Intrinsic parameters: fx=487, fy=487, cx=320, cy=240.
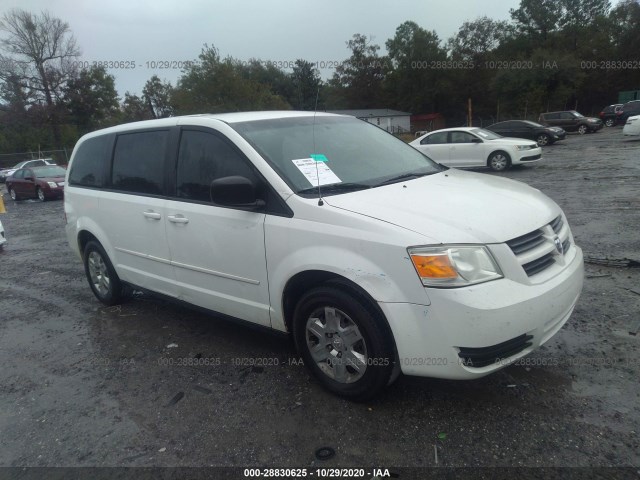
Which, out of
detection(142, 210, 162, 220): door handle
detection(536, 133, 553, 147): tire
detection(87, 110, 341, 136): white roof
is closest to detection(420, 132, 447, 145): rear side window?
detection(536, 133, 553, 147): tire

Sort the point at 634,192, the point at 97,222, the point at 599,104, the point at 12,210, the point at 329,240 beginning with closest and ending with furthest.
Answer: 1. the point at 329,240
2. the point at 97,222
3. the point at 634,192
4. the point at 12,210
5. the point at 599,104

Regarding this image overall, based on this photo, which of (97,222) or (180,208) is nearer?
(180,208)

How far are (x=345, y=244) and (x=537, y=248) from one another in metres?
1.18

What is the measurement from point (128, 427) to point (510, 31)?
6965 cm

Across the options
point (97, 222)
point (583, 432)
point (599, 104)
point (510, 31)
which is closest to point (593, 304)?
point (583, 432)

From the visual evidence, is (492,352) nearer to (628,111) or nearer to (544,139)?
(544,139)

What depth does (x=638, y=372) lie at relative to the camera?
3279 millimetres

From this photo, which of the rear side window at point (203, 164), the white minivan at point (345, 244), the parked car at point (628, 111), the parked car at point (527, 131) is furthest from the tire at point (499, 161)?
the parked car at point (628, 111)

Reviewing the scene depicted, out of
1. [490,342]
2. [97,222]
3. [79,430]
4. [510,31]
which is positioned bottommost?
[79,430]

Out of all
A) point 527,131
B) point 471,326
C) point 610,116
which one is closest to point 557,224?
point 471,326

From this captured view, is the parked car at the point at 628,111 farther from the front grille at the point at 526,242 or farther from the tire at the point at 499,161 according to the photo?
the front grille at the point at 526,242

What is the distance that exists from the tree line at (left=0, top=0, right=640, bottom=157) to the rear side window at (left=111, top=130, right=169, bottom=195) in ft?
72.8

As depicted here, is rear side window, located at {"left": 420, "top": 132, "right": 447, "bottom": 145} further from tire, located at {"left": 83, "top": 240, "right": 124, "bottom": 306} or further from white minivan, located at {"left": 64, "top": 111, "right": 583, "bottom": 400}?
tire, located at {"left": 83, "top": 240, "right": 124, "bottom": 306}

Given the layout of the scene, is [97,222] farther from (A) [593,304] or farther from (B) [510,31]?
(B) [510,31]
